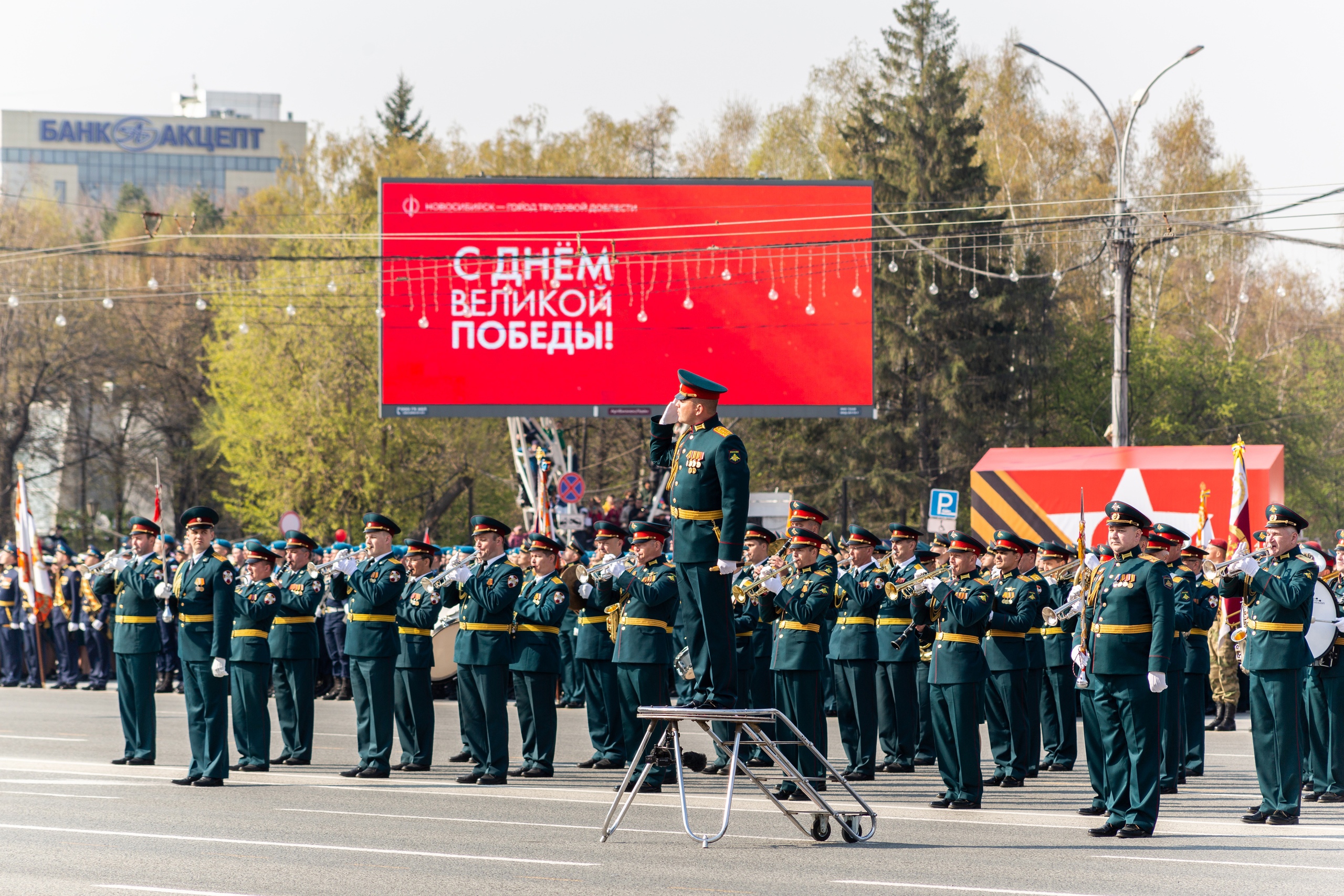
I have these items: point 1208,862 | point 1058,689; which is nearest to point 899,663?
point 1058,689

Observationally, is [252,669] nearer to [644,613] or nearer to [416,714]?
[416,714]

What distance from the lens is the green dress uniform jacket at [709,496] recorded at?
336 inches

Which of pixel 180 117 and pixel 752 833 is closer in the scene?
pixel 752 833

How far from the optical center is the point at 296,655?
13.4 m

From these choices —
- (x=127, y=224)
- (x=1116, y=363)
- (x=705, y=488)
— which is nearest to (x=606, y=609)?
(x=705, y=488)

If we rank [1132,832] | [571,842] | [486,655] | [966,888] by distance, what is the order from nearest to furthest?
1. [966,888]
2. [571,842]
3. [1132,832]
4. [486,655]

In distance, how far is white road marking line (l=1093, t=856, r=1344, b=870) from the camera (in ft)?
27.6

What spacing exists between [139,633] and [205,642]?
0.71m

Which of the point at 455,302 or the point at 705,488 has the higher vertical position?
the point at 455,302

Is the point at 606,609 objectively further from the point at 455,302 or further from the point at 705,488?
the point at 455,302

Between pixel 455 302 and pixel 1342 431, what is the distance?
90.7ft

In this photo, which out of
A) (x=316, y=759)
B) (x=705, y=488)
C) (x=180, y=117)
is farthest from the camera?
(x=180, y=117)

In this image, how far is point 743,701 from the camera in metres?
9.74

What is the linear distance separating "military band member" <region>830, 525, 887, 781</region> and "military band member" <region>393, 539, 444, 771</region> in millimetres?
3126
